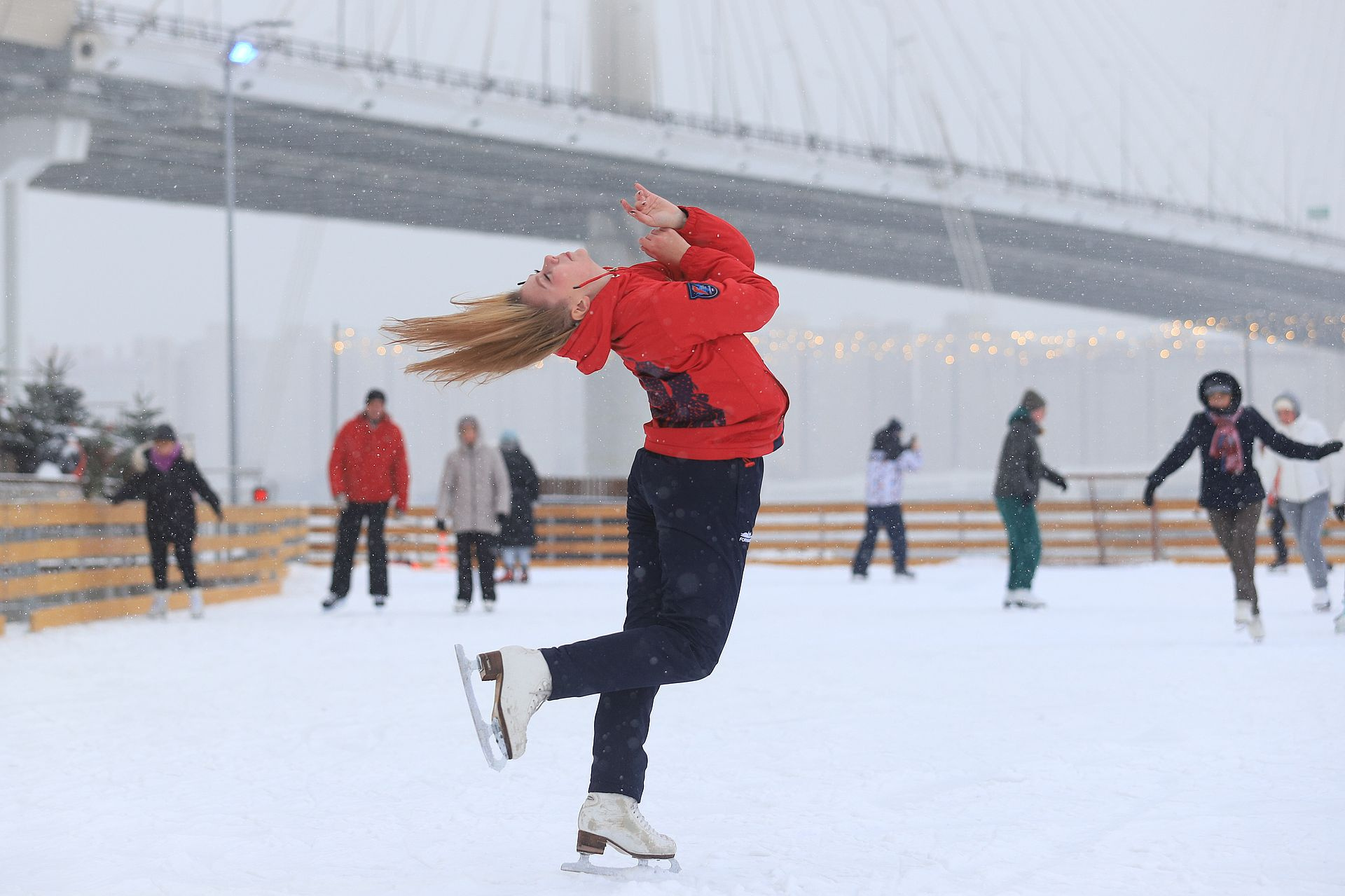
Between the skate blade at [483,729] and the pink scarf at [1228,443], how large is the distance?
17.4 feet

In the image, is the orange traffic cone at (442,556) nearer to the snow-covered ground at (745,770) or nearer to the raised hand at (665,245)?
the snow-covered ground at (745,770)

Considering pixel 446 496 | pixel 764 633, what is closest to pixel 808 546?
pixel 446 496

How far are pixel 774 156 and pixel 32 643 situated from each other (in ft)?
96.3

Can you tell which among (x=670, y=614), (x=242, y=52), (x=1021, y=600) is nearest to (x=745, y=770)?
(x=670, y=614)

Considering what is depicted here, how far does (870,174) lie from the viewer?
37.0m

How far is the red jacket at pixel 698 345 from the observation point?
2.52m

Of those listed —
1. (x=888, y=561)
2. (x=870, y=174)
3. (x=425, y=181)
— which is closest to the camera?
(x=888, y=561)

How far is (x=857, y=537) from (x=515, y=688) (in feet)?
56.9

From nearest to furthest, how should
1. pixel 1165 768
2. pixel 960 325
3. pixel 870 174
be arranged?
pixel 1165 768 < pixel 870 174 < pixel 960 325

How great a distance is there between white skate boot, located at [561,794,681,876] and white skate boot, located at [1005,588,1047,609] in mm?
7560

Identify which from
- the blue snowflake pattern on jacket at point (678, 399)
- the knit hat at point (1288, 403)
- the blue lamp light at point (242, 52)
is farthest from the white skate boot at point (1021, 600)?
the blue lamp light at point (242, 52)

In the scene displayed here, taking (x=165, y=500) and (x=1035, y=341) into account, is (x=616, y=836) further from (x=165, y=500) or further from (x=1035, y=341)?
(x=1035, y=341)

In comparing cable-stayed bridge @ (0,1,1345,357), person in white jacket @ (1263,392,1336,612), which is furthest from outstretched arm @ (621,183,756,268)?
cable-stayed bridge @ (0,1,1345,357)

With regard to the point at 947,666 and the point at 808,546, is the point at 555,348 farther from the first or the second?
the point at 808,546
